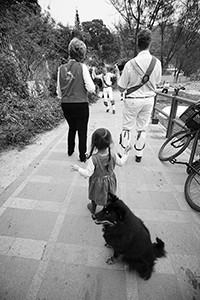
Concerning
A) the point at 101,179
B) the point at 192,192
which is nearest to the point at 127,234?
the point at 101,179

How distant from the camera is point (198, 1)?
9.73 meters

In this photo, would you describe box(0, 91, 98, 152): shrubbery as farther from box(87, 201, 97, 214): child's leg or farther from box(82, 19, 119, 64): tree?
box(82, 19, 119, 64): tree

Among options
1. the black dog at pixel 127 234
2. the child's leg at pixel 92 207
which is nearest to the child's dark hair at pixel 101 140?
the black dog at pixel 127 234

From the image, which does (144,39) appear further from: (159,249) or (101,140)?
(159,249)

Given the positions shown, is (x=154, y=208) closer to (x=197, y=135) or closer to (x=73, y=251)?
(x=73, y=251)

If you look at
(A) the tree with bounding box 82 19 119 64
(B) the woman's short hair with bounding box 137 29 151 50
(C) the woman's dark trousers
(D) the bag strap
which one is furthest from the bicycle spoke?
(A) the tree with bounding box 82 19 119 64

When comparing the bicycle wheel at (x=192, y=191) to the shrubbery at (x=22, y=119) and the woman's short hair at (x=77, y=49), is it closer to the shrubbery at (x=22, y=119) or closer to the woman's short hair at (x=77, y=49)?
the woman's short hair at (x=77, y=49)

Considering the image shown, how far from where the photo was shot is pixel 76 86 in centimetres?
242

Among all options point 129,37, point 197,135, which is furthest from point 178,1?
point 197,135

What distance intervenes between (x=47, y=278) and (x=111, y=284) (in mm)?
489

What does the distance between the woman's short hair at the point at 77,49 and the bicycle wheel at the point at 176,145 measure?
6.30 feet

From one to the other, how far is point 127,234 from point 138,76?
2033mm

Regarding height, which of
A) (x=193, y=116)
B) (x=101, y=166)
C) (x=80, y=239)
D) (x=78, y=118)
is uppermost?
(x=193, y=116)

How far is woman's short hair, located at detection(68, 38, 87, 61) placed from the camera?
2.24 m
